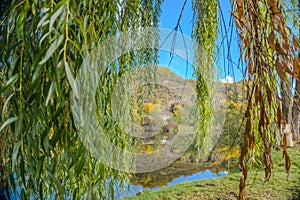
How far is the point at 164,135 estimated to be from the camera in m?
1.84

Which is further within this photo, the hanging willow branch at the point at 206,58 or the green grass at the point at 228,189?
the green grass at the point at 228,189

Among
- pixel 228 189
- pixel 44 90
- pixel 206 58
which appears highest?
pixel 206 58

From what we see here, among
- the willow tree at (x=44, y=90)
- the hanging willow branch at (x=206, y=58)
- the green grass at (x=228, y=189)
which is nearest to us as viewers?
the willow tree at (x=44, y=90)

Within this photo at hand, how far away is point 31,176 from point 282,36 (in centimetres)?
45

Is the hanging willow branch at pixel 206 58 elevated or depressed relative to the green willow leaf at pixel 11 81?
elevated

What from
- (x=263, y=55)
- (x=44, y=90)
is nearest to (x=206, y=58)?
(x=263, y=55)

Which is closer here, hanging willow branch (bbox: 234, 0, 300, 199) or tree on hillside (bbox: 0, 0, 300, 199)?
tree on hillside (bbox: 0, 0, 300, 199)

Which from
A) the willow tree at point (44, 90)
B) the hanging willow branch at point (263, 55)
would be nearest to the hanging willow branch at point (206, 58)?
the hanging willow branch at point (263, 55)

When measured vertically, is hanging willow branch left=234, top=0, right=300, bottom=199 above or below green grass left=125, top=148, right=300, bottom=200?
above

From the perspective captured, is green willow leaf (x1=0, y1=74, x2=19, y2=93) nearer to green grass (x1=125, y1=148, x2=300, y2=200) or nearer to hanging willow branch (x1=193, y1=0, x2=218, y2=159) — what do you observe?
hanging willow branch (x1=193, y1=0, x2=218, y2=159)

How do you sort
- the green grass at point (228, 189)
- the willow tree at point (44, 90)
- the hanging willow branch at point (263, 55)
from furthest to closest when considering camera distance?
the green grass at point (228, 189), the hanging willow branch at point (263, 55), the willow tree at point (44, 90)

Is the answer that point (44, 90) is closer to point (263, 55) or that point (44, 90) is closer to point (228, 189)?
point (263, 55)

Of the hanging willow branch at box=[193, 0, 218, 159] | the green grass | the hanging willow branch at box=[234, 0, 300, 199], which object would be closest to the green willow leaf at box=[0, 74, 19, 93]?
the hanging willow branch at box=[234, 0, 300, 199]

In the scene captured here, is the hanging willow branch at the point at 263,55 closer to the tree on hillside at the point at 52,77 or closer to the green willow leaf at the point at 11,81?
the tree on hillside at the point at 52,77
